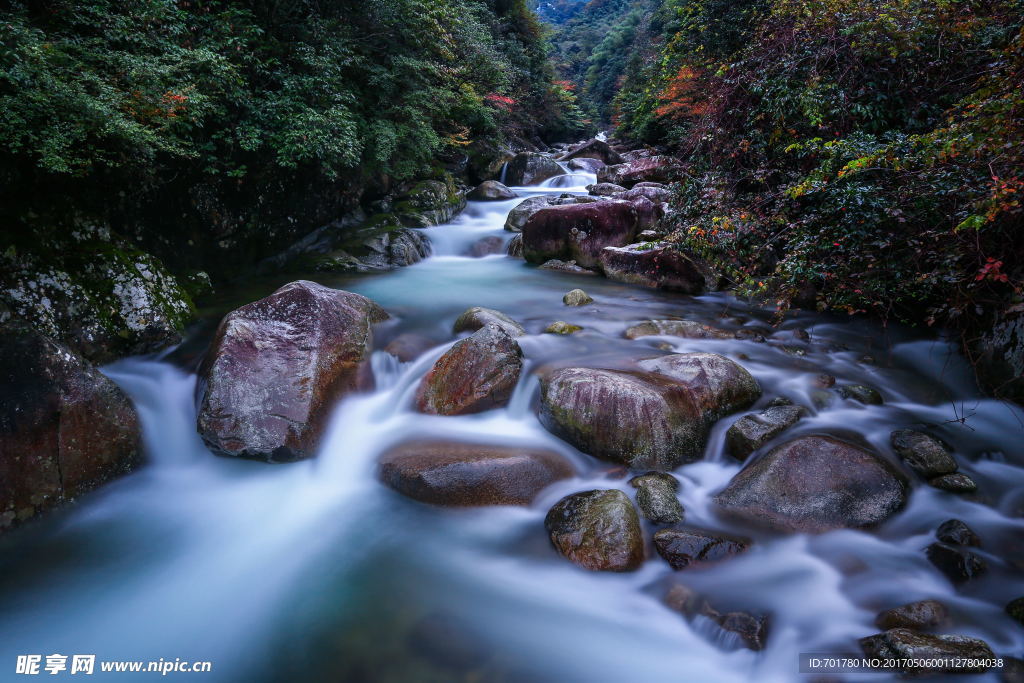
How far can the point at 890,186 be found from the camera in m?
4.79

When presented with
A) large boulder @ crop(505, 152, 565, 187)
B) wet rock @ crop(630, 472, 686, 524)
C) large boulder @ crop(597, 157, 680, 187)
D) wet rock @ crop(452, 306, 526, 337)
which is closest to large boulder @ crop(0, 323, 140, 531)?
wet rock @ crop(452, 306, 526, 337)

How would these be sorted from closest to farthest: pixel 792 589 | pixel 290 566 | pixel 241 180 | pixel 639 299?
pixel 792 589, pixel 290 566, pixel 639 299, pixel 241 180

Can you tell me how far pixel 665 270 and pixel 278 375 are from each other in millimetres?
6579

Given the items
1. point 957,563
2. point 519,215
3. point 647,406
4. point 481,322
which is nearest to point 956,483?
point 957,563

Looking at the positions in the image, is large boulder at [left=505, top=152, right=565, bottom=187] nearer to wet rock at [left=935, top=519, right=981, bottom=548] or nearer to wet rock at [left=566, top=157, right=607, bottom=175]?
wet rock at [left=566, top=157, right=607, bottom=175]

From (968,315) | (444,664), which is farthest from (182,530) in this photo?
(968,315)

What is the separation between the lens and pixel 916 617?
105 inches

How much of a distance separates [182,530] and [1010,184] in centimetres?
662

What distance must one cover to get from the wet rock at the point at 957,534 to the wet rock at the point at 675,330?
3188 millimetres

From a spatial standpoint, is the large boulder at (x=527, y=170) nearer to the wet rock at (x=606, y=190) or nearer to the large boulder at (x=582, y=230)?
the wet rock at (x=606, y=190)

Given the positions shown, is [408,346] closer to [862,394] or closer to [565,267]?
[862,394]

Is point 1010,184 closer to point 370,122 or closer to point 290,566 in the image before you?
point 290,566

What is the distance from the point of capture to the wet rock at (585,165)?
792 inches

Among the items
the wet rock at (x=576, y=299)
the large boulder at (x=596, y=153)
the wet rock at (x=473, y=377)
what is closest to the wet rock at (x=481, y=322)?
the wet rock at (x=473, y=377)
